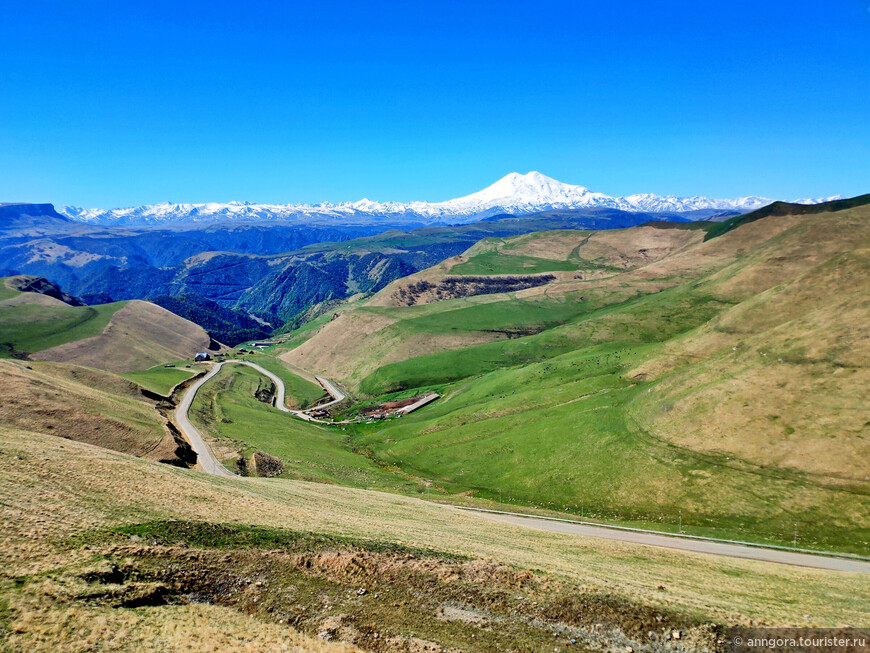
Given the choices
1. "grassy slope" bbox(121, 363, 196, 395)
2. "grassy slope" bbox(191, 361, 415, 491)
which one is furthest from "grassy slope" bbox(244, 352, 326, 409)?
"grassy slope" bbox(121, 363, 196, 395)

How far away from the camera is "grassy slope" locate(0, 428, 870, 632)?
23125mm

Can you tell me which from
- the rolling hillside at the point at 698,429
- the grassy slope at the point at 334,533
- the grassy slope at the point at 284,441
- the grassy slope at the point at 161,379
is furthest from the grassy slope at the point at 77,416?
the rolling hillside at the point at 698,429

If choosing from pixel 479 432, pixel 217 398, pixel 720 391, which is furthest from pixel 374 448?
pixel 720 391

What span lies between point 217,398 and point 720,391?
123 metres

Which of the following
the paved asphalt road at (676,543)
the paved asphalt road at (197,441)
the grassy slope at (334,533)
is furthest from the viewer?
the paved asphalt road at (197,441)

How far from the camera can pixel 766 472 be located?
60.3 metres

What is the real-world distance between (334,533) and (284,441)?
225 ft

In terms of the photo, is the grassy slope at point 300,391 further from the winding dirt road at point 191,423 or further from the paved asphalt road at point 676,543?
the paved asphalt road at point 676,543

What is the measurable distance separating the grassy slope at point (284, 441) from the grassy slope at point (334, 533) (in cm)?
3015

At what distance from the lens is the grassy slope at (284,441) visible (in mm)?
78750

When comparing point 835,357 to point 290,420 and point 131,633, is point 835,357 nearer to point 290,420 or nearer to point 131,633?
point 131,633

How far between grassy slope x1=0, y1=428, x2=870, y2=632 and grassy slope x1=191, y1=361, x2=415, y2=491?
3015cm

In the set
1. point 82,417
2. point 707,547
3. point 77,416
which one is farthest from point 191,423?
point 707,547

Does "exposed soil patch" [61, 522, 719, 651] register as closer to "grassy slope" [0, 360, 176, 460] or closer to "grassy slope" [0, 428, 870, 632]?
"grassy slope" [0, 428, 870, 632]
